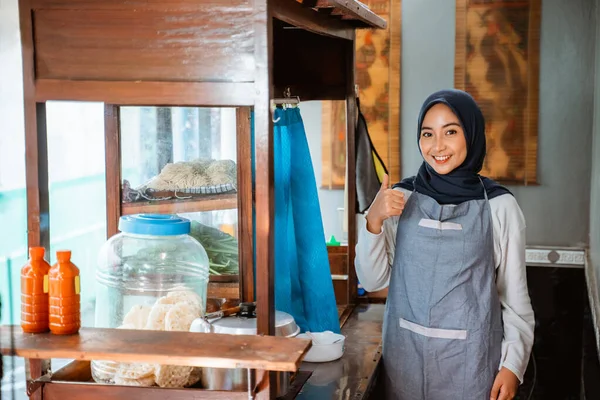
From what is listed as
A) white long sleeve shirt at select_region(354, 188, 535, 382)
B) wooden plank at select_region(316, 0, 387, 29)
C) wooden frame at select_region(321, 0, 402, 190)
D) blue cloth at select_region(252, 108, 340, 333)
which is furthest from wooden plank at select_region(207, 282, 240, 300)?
wooden frame at select_region(321, 0, 402, 190)

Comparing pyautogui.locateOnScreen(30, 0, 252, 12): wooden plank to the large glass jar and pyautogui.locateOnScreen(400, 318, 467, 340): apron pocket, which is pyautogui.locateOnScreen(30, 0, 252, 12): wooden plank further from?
pyautogui.locateOnScreen(400, 318, 467, 340): apron pocket

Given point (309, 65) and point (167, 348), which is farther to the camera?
point (309, 65)

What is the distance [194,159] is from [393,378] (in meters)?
1.08

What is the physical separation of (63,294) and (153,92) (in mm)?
593

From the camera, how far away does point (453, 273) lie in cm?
242

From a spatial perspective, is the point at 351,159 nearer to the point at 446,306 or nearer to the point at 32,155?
the point at 446,306

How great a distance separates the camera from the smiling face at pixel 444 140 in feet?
8.20

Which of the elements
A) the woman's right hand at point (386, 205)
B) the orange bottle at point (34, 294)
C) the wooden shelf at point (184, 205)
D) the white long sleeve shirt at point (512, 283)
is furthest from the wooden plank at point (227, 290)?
the white long sleeve shirt at point (512, 283)

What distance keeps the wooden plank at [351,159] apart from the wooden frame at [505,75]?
5.29ft

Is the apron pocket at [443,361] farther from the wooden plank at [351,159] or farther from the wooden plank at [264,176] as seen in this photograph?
the wooden plank at [351,159]

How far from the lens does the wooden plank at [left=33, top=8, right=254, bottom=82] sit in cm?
190

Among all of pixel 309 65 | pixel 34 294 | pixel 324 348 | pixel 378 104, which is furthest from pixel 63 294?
pixel 378 104

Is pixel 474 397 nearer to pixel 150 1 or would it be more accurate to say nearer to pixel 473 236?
pixel 473 236

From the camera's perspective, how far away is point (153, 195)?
8.40 ft
